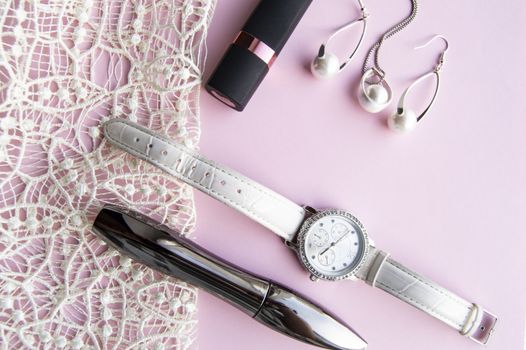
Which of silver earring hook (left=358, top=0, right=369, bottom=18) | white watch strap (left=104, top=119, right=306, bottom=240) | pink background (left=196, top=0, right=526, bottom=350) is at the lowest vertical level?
white watch strap (left=104, top=119, right=306, bottom=240)

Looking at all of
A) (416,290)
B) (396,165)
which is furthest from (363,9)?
(416,290)

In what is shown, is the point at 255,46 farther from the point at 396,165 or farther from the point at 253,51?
the point at 396,165

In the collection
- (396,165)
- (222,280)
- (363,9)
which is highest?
(363,9)

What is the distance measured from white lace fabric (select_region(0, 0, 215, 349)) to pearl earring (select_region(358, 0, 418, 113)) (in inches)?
7.7

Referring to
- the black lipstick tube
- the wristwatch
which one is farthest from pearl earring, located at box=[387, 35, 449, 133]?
the black lipstick tube

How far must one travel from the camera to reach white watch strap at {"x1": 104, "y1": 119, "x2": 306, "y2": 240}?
23.8 inches

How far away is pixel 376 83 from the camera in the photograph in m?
0.67

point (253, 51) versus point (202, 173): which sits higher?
point (253, 51)

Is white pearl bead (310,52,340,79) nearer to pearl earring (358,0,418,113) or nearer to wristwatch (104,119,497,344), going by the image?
pearl earring (358,0,418,113)

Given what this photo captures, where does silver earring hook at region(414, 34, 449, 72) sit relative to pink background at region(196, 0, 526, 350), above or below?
above

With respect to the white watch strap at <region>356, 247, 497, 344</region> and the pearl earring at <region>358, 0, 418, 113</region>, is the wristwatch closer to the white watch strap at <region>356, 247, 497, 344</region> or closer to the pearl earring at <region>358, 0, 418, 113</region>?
the white watch strap at <region>356, 247, 497, 344</region>

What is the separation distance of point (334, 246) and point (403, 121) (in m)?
0.17

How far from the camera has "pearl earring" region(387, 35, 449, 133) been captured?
653mm

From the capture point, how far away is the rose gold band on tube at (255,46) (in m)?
0.62
